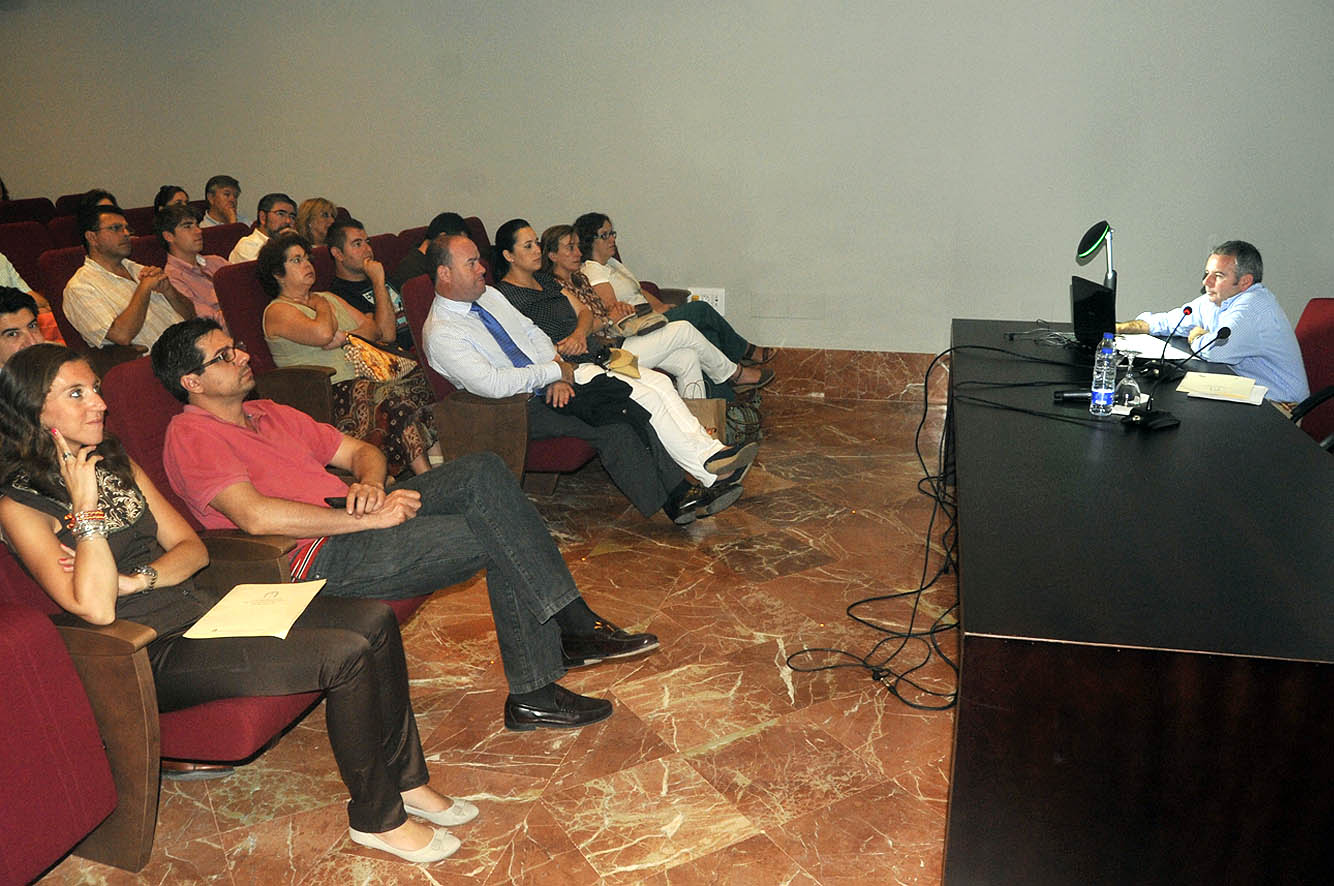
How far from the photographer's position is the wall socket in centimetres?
557

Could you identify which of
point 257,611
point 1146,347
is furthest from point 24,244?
point 1146,347

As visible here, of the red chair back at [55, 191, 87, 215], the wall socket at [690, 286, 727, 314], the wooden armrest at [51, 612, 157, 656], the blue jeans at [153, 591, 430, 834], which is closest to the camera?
the wooden armrest at [51, 612, 157, 656]

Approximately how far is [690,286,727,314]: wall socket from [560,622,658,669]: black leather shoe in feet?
10.2

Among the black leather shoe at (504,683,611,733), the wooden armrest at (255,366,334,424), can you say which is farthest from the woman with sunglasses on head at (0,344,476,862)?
the wooden armrest at (255,366,334,424)

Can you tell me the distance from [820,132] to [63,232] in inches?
153

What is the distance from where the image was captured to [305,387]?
3.59 m

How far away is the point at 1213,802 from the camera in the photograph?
152 centimetres

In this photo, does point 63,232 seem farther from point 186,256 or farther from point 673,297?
point 673,297

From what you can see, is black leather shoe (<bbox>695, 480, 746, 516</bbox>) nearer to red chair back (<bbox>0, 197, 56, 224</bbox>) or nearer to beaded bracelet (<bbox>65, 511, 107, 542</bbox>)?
beaded bracelet (<bbox>65, 511, 107, 542</bbox>)

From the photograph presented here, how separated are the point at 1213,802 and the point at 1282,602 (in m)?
0.36

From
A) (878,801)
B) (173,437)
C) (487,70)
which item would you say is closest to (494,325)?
(173,437)

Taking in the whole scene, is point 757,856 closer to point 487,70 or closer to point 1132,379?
point 1132,379

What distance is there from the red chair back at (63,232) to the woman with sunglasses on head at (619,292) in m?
2.57

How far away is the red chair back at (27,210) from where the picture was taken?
610 centimetres
